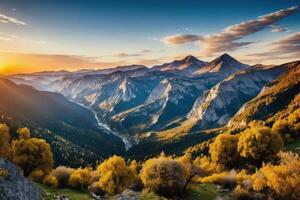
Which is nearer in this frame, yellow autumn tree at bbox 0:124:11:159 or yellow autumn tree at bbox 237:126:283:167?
yellow autumn tree at bbox 0:124:11:159

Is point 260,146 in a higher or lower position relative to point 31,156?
higher

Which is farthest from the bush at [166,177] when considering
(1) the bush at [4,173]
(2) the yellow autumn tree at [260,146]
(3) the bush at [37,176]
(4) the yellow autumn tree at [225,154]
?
(4) the yellow autumn tree at [225,154]

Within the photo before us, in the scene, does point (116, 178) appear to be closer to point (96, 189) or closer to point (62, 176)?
point (96, 189)

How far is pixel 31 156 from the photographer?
90.3 meters

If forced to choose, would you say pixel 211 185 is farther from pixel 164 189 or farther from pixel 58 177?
pixel 58 177

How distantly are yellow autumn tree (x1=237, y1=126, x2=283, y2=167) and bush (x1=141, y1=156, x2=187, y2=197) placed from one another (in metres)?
36.1

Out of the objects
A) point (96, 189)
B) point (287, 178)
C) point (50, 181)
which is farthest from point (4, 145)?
point (287, 178)

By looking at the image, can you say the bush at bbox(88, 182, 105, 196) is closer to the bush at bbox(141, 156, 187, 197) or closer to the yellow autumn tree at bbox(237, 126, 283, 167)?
the bush at bbox(141, 156, 187, 197)

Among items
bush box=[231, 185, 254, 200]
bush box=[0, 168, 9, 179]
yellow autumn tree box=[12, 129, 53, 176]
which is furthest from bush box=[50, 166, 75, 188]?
bush box=[231, 185, 254, 200]

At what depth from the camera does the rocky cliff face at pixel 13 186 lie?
130 ft

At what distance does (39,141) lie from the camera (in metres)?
95.8

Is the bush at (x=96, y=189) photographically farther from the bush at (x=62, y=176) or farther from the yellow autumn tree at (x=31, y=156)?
the yellow autumn tree at (x=31, y=156)

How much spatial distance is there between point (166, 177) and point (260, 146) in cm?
4205

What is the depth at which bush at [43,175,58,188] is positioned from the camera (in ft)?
275
